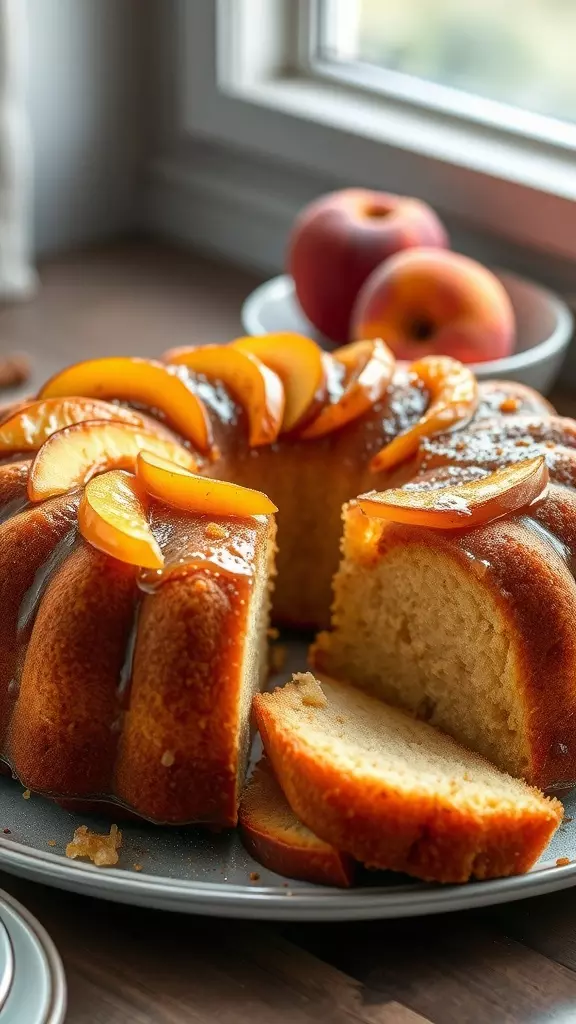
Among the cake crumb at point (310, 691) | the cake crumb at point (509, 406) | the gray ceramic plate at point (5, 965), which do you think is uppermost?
the cake crumb at point (509, 406)

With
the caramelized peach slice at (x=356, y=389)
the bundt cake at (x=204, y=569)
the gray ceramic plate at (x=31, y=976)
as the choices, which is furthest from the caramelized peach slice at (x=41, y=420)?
the gray ceramic plate at (x=31, y=976)

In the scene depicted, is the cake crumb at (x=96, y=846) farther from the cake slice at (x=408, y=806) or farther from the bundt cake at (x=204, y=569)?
the cake slice at (x=408, y=806)

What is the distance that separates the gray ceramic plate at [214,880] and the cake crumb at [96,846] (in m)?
0.01

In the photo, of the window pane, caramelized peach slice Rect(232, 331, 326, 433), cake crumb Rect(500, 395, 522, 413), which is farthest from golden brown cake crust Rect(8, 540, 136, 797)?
the window pane

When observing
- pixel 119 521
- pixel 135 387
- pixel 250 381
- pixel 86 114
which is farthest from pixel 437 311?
pixel 86 114

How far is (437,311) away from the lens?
248 centimetres

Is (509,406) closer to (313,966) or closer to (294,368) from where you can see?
(294,368)

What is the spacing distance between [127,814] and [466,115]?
1924 millimetres

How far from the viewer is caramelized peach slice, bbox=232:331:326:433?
2012 millimetres

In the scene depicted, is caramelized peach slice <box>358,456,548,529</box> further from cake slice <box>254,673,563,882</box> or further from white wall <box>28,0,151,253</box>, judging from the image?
white wall <box>28,0,151,253</box>

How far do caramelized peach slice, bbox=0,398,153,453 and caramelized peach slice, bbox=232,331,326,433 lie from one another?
0.26 m

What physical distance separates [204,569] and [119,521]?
0.39ft

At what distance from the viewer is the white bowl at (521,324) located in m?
2.44

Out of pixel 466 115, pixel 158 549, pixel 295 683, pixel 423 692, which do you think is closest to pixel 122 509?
pixel 158 549
